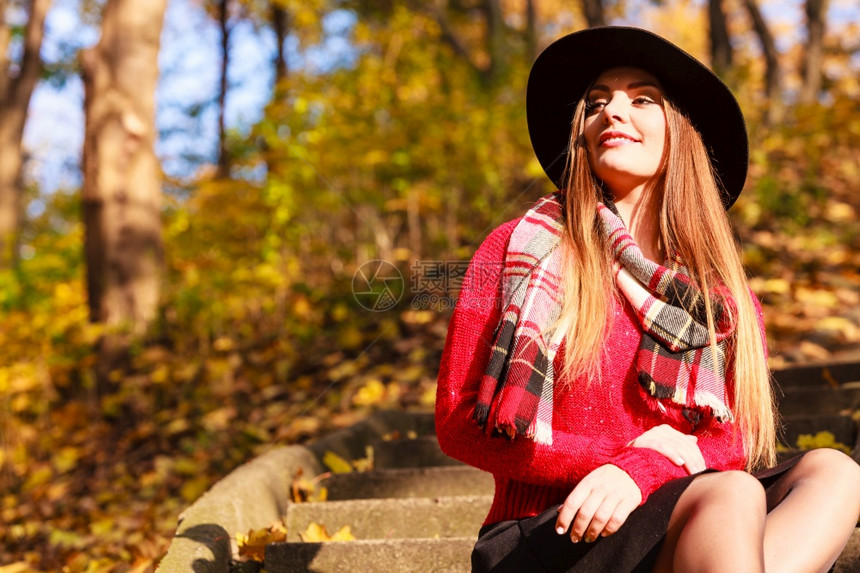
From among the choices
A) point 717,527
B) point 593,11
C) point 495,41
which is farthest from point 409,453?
point 495,41

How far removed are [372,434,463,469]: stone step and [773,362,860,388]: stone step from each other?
1587 millimetres

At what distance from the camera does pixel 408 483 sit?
292 centimetres

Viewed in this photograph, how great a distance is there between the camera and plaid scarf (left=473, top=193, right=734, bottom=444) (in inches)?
66.7

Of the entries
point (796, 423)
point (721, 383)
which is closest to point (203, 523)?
point (721, 383)

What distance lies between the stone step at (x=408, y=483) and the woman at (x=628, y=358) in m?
1.09

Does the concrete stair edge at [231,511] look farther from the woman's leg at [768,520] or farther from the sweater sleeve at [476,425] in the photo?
the woman's leg at [768,520]

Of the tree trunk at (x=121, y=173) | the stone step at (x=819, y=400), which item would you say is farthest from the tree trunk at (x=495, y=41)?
the stone step at (x=819, y=400)

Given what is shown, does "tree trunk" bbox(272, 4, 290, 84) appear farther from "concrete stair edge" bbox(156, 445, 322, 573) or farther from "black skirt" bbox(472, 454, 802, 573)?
"black skirt" bbox(472, 454, 802, 573)

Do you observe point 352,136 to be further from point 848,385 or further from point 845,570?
point 845,570

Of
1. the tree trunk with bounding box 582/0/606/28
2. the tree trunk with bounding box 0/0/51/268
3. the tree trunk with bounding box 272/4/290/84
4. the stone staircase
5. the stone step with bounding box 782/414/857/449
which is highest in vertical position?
the tree trunk with bounding box 272/4/290/84

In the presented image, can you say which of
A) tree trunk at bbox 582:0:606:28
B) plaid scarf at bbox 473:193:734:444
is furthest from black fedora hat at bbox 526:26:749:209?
tree trunk at bbox 582:0:606:28

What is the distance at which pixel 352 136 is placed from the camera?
6570 mm

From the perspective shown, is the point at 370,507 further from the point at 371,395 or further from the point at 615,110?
the point at 371,395

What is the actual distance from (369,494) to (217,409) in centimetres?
271
